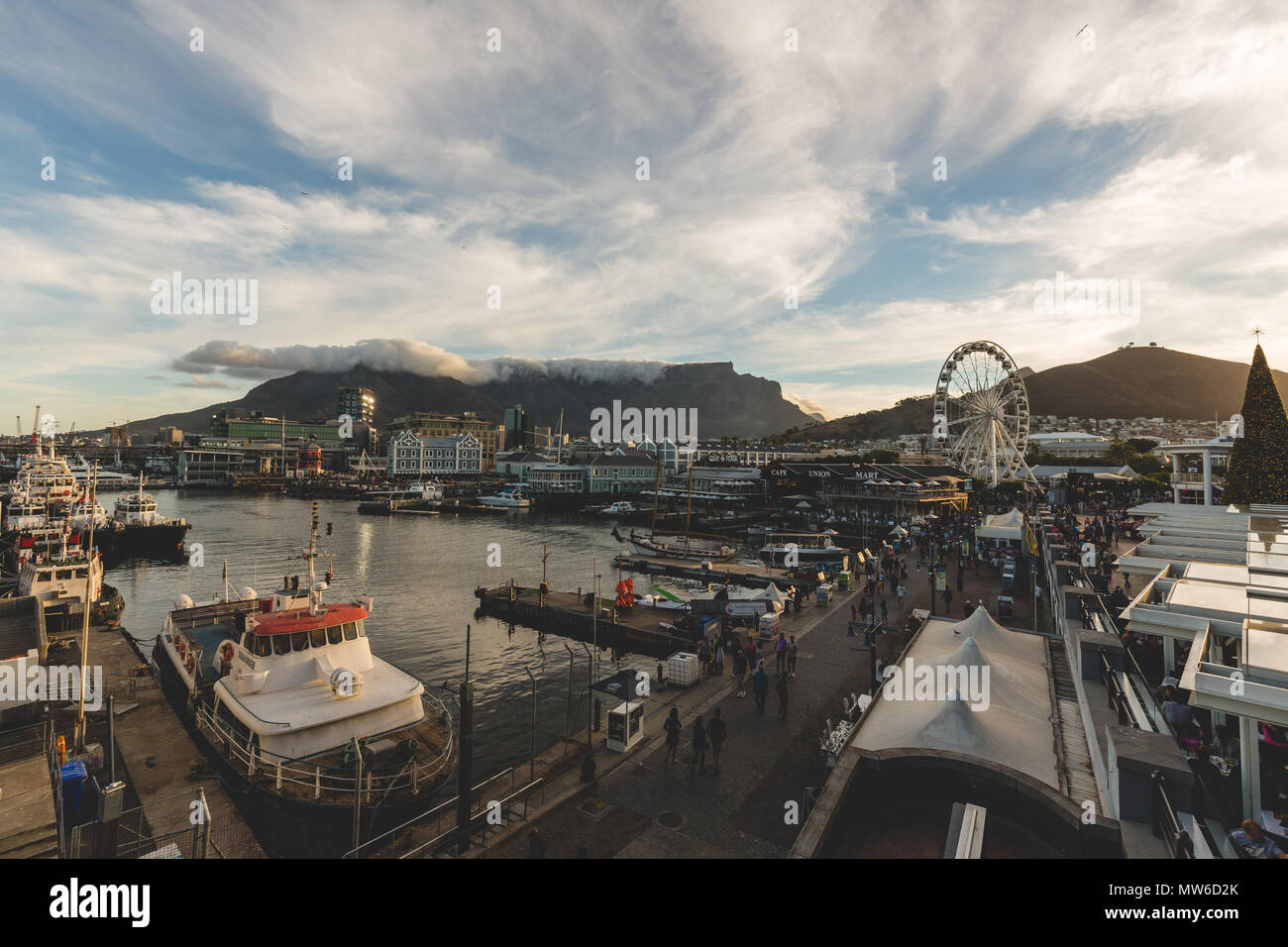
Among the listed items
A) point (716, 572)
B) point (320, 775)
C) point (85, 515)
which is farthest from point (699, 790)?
point (85, 515)

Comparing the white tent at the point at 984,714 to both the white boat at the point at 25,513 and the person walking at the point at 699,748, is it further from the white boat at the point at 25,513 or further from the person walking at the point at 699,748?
the white boat at the point at 25,513

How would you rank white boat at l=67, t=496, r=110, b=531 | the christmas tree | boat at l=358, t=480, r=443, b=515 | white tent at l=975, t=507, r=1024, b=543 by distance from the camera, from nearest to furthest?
the christmas tree < white tent at l=975, t=507, r=1024, b=543 < white boat at l=67, t=496, r=110, b=531 < boat at l=358, t=480, r=443, b=515

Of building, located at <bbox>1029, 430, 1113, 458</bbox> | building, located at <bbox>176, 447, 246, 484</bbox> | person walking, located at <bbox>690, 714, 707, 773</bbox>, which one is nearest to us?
person walking, located at <bbox>690, 714, 707, 773</bbox>

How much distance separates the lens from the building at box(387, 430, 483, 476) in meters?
168

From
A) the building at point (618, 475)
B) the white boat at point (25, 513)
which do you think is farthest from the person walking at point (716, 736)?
the building at point (618, 475)

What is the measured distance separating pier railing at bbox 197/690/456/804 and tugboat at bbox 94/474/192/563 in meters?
58.4

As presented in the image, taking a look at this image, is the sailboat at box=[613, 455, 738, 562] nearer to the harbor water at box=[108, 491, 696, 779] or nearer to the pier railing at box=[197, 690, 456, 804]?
the harbor water at box=[108, 491, 696, 779]

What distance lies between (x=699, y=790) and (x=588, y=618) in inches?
848

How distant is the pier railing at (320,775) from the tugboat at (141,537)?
58385 millimetres

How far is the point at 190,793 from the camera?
42.0ft

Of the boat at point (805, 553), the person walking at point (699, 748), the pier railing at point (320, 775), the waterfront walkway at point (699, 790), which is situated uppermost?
the person walking at point (699, 748)

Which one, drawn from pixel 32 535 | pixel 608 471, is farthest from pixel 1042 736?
pixel 608 471

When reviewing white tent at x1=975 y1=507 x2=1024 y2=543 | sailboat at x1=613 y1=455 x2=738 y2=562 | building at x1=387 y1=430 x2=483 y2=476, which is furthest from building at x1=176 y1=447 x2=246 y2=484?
white tent at x1=975 y1=507 x2=1024 y2=543

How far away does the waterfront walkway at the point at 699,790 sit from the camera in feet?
34.3
